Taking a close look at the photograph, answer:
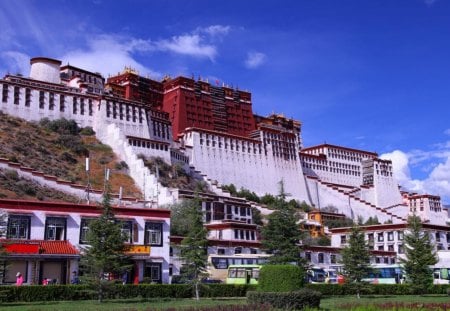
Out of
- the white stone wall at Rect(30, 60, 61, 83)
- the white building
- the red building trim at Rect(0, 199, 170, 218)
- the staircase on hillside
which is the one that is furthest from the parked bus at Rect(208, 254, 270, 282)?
the white stone wall at Rect(30, 60, 61, 83)

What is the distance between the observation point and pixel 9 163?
5903cm

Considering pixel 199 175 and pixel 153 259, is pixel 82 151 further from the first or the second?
pixel 153 259

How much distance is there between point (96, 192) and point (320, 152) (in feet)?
214

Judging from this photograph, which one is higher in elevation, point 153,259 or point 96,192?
point 96,192

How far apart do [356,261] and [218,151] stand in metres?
56.0

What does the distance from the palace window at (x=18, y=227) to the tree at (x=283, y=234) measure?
16.6m

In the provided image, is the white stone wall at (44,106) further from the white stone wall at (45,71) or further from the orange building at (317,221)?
the orange building at (317,221)

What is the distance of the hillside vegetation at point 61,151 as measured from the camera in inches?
2689

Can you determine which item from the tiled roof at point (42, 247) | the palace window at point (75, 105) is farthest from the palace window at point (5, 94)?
the tiled roof at point (42, 247)

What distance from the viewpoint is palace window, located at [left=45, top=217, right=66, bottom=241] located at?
3412 cm

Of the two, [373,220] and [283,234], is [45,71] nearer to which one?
[373,220]

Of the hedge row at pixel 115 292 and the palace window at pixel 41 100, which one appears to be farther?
the palace window at pixel 41 100

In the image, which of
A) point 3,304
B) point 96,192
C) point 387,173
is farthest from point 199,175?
point 3,304

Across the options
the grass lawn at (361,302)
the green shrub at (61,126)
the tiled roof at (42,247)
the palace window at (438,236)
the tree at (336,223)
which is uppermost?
the green shrub at (61,126)
